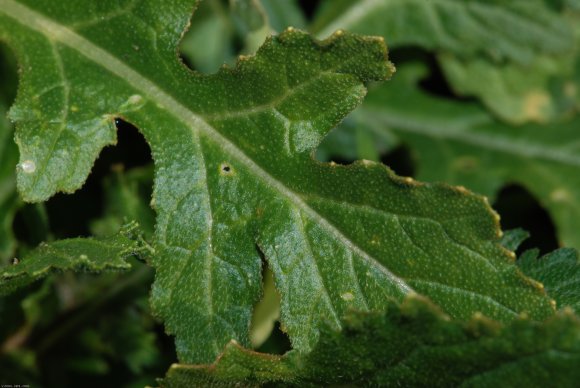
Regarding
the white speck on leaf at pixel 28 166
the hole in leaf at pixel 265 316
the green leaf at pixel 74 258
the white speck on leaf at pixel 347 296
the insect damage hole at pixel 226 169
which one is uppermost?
the white speck on leaf at pixel 28 166

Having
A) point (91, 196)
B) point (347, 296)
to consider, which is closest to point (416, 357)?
point (347, 296)

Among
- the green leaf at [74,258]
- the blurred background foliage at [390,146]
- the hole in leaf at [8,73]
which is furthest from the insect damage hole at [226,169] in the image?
the hole in leaf at [8,73]

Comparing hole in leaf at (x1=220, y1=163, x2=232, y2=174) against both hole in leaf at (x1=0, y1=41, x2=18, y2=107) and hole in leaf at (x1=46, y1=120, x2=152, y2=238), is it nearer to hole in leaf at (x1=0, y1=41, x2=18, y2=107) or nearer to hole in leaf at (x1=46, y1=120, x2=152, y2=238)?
hole in leaf at (x1=46, y1=120, x2=152, y2=238)

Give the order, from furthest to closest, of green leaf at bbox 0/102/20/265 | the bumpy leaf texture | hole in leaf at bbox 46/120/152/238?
hole in leaf at bbox 46/120/152/238, green leaf at bbox 0/102/20/265, the bumpy leaf texture

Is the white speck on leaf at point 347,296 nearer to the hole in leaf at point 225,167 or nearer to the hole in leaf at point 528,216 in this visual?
the hole in leaf at point 225,167

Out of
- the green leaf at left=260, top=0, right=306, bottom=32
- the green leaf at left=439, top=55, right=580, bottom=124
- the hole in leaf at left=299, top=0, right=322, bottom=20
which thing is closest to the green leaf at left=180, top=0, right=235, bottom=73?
Result: the green leaf at left=260, top=0, right=306, bottom=32
